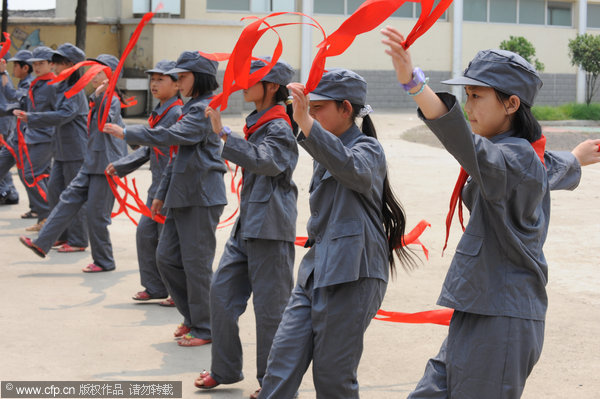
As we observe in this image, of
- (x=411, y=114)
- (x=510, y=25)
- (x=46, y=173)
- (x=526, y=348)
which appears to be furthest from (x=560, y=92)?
(x=526, y=348)

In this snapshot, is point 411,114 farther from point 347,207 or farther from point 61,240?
point 347,207

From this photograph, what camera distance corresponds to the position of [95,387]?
489 centimetres

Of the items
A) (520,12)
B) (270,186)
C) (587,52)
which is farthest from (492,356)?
(520,12)

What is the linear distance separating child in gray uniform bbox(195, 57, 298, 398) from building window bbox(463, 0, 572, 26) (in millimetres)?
26527

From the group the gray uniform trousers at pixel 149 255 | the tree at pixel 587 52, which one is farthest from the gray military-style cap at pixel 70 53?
the tree at pixel 587 52

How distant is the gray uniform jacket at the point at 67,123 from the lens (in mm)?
8555

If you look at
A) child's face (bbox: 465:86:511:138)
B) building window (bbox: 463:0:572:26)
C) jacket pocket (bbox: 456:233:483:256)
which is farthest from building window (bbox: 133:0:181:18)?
jacket pocket (bbox: 456:233:483:256)

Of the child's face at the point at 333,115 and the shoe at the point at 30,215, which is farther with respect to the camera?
the shoe at the point at 30,215

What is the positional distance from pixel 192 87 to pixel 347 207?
2287mm

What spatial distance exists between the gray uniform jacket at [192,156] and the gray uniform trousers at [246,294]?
82 centimetres

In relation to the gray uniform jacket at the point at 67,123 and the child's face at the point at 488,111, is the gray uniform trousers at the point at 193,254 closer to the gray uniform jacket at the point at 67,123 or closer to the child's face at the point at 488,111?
the child's face at the point at 488,111

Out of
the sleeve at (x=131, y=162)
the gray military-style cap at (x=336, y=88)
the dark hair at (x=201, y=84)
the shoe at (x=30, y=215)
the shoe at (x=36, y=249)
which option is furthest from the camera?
the shoe at (x=30, y=215)

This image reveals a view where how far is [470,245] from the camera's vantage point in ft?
9.67

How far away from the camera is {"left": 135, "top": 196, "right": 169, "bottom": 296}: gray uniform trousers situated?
264 inches
